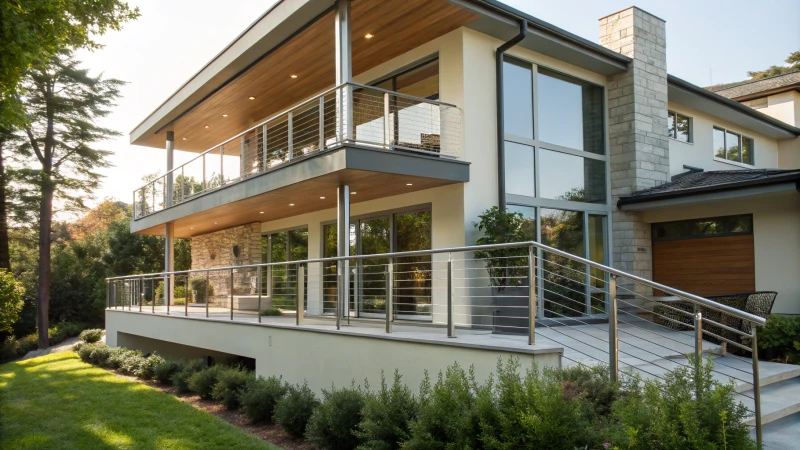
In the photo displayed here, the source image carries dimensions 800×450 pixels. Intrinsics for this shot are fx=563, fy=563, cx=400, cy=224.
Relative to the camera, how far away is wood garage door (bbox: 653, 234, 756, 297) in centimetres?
1212

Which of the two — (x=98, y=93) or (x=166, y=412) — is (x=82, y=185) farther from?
(x=166, y=412)

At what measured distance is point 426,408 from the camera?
17.5 feet

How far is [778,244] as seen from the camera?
1159cm

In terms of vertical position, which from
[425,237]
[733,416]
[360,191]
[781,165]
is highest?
[781,165]

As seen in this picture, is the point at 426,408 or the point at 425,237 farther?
the point at 425,237

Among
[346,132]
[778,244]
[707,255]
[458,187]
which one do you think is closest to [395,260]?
[458,187]

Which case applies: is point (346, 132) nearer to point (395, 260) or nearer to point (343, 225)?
point (343, 225)

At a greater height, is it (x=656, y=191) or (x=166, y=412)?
(x=656, y=191)

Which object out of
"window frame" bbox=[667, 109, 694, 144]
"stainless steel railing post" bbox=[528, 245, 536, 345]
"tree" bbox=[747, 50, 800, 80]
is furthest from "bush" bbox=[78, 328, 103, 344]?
"tree" bbox=[747, 50, 800, 80]

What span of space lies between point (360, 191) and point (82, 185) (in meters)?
23.5

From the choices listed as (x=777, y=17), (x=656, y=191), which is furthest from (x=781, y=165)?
(x=656, y=191)

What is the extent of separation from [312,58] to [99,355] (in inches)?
403

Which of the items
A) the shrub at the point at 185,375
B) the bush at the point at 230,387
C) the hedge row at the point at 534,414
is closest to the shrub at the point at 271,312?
the shrub at the point at 185,375

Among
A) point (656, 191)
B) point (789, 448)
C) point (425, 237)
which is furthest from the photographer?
point (656, 191)
